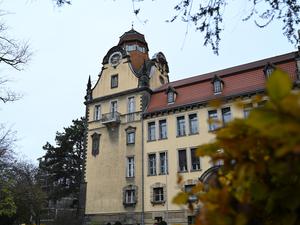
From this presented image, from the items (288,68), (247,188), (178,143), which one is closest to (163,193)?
(178,143)

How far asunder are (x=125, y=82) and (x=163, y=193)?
446 inches

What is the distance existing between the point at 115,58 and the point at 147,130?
8.86 m

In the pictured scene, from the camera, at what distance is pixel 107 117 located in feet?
104

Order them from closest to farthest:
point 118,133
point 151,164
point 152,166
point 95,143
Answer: point 152,166
point 151,164
point 118,133
point 95,143

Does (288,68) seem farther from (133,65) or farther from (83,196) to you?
(83,196)

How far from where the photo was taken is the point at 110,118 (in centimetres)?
3117

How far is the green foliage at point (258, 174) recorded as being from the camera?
1093 mm

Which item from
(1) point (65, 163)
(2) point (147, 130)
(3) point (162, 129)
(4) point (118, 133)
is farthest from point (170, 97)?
(1) point (65, 163)

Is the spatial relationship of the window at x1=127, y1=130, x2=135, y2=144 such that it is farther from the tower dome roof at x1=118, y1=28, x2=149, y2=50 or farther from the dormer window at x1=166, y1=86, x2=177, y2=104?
the tower dome roof at x1=118, y1=28, x2=149, y2=50

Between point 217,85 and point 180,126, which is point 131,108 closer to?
point 180,126

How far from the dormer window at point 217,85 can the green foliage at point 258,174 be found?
27.2 meters

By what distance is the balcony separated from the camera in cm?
3072

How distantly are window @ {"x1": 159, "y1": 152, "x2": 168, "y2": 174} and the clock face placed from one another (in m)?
10.9

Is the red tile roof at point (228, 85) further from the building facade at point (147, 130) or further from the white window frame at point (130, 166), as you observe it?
the white window frame at point (130, 166)
